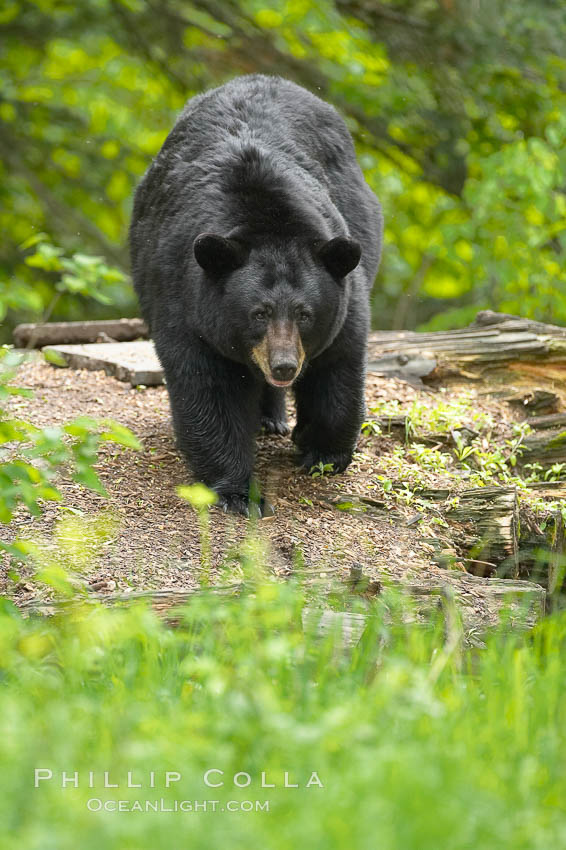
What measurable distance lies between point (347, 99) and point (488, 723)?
10603 millimetres

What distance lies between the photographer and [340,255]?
546 cm

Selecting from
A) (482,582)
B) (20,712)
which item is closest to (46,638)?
(20,712)

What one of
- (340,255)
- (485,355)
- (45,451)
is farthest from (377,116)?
(45,451)

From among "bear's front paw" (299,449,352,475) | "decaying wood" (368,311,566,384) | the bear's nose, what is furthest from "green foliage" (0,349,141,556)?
"decaying wood" (368,311,566,384)

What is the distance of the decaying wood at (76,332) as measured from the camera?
30.7 feet

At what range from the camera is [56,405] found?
284 inches

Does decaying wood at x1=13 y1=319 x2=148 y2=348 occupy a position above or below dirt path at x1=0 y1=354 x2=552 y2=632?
below

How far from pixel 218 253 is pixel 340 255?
0.63 meters

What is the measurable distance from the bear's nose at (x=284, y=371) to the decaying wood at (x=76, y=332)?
4.31 meters

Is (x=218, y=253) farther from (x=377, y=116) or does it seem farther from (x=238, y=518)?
(x=377, y=116)

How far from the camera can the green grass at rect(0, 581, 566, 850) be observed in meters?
2.23

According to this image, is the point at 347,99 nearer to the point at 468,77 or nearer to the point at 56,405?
the point at 468,77

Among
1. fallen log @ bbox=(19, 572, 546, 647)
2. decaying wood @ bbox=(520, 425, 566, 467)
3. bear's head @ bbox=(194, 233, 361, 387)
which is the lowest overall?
decaying wood @ bbox=(520, 425, 566, 467)

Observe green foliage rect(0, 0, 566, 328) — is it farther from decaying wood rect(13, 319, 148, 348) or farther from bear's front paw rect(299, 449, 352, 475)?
bear's front paw rect(299, 449, 352, 475)
